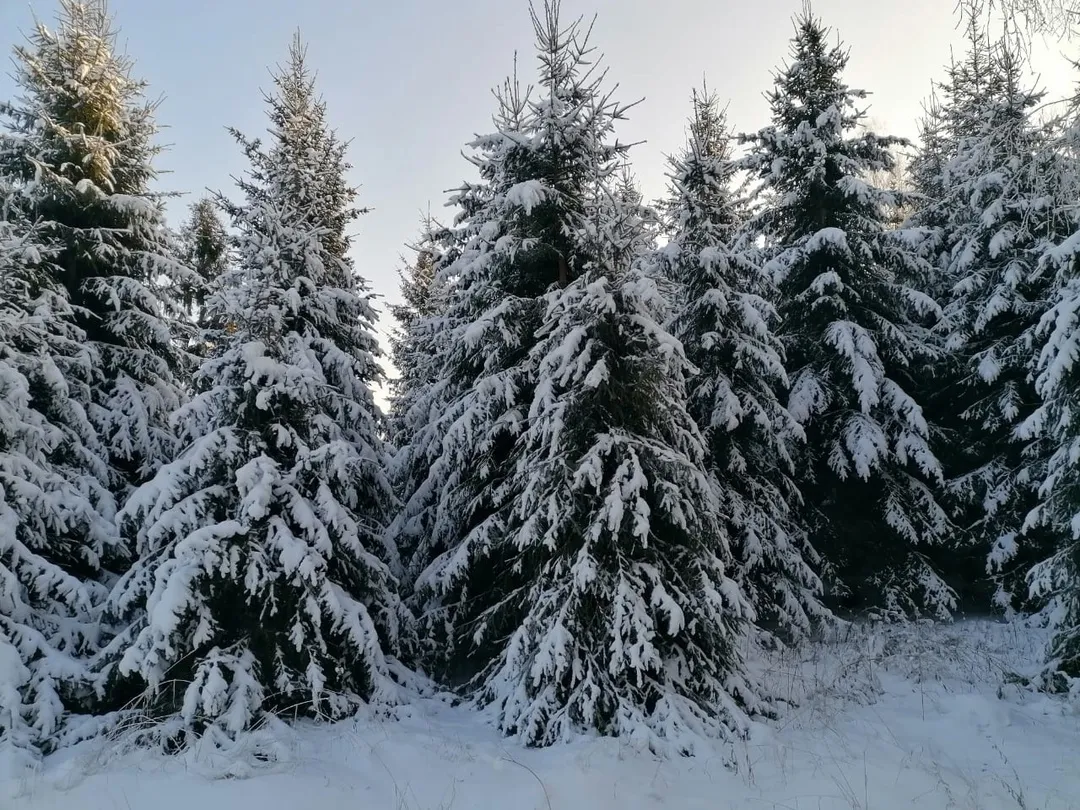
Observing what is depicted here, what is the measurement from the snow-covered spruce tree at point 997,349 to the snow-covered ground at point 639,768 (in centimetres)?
529

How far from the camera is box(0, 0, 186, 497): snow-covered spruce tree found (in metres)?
11.8

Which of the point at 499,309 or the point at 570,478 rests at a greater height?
the point at 499,309

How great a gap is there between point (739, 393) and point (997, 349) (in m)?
6.53

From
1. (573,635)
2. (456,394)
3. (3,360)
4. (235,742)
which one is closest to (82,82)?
(3,360)

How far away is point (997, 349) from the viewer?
44.5 ft

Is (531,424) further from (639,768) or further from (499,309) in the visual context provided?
(639,768)

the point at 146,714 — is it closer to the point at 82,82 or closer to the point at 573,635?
the point at 573,635

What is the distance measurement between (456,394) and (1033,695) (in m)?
9.94

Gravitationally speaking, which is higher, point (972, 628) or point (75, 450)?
point (75, 450)

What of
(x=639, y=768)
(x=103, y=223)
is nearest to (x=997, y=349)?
(x=639, y=768)

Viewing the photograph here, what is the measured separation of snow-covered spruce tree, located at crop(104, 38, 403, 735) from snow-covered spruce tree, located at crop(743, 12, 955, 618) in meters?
9.37

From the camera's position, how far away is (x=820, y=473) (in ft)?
45.0

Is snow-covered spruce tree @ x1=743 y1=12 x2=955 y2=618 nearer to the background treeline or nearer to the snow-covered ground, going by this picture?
the background treeline

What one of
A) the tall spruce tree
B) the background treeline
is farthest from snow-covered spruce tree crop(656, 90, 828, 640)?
the tall spruce tree
